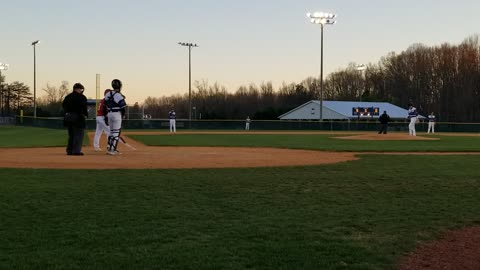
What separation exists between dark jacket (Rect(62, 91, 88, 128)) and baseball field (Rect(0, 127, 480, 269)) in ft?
8.08

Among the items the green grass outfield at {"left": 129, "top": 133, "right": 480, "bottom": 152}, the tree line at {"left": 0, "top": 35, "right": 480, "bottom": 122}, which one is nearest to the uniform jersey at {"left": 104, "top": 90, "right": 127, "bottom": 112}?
the green grass outfield at {"left": 129, "top": 133, "right": 480, "bottom": 152}

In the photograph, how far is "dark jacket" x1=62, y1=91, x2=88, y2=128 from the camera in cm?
1241

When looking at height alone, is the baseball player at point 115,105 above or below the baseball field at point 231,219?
above

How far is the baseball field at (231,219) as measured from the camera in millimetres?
4414

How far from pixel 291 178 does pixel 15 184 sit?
180 inches

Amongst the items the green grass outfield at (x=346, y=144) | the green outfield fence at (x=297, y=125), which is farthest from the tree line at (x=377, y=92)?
the green grass outfield at (x=346, y=144)

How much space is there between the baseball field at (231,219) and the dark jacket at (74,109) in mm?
2463

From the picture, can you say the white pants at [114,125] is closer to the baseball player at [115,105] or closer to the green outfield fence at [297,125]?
the baseball player at [115,105]

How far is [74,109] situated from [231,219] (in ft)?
25.5

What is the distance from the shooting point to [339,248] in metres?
4.76

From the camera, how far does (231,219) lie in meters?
5.82

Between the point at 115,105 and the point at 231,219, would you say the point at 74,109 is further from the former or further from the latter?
the point at 231,219

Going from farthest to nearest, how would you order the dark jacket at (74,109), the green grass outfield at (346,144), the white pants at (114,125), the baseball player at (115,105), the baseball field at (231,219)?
the green grass outfield at (346,144) < the white pants at (114,125) < the baseball player at (115,105) < the dark jacket at (74,109) < the baseball field at (231,219)

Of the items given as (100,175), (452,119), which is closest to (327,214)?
(100,175)
